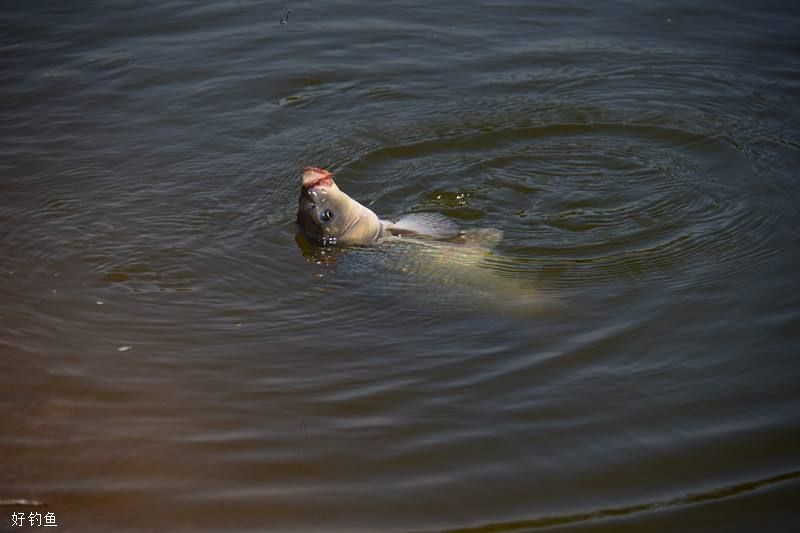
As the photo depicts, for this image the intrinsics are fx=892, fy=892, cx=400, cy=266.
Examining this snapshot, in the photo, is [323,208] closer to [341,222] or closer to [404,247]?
[341,222]

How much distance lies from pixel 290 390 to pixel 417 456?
0.83 m

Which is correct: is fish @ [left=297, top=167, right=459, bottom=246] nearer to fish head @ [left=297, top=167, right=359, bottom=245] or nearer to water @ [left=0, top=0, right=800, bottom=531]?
fish head @ [left=297, top=167, right=359, bottom=245]

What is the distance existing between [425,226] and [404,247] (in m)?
0.34

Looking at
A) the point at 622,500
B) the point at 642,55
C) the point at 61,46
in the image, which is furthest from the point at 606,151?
the point at 61,46

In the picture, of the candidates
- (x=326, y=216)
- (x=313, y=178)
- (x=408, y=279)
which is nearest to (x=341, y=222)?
(x=326, y=216)

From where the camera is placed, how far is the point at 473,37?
9133 millimetres

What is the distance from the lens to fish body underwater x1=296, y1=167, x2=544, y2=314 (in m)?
5.43

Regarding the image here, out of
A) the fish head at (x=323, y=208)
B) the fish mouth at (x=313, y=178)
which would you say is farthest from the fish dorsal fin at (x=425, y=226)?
the fish mouth at (x=313, y=178)

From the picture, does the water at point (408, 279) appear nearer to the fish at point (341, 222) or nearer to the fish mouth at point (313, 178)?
the fish at point (341, 222)

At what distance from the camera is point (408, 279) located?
5.50 meters

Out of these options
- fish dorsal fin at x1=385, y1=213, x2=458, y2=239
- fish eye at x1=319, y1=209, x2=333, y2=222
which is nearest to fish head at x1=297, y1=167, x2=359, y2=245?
fish eye at x1=319, y1=209, x2=333, y2=222

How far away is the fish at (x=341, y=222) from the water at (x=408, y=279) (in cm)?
17

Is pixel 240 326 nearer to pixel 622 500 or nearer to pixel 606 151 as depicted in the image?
pixel 622 500

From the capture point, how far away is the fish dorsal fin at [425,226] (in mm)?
5945
